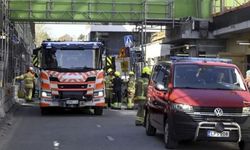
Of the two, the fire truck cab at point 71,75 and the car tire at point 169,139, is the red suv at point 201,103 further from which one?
the fire truck cab at point 71,75

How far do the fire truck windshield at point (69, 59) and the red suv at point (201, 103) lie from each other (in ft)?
25.9

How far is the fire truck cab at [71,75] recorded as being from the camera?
20.6m

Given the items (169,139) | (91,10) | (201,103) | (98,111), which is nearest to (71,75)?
(98,111)

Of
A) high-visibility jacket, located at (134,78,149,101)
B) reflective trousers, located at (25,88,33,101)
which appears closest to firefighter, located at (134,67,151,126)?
high-visibility jacket, located at (134,78,149,101)

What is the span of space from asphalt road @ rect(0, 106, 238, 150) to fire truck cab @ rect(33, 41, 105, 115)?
27.3 inches

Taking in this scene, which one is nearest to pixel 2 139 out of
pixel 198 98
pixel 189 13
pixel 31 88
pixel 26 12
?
pixel 198 98

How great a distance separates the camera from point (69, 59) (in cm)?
2100

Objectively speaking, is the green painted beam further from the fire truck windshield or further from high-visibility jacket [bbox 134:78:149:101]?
high-visibility jacket [bbox 134:78:149:101]

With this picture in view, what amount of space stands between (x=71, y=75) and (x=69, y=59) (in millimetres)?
709

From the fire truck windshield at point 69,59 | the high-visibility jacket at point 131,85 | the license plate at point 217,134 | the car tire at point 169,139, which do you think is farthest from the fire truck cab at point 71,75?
the license plate at point 217,134

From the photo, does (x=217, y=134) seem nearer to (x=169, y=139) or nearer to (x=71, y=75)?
(x=169, y=139)

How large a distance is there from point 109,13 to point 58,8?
2.84 m

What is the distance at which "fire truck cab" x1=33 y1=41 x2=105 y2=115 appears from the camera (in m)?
20.6

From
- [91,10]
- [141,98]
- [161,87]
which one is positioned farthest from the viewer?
[91,10]
